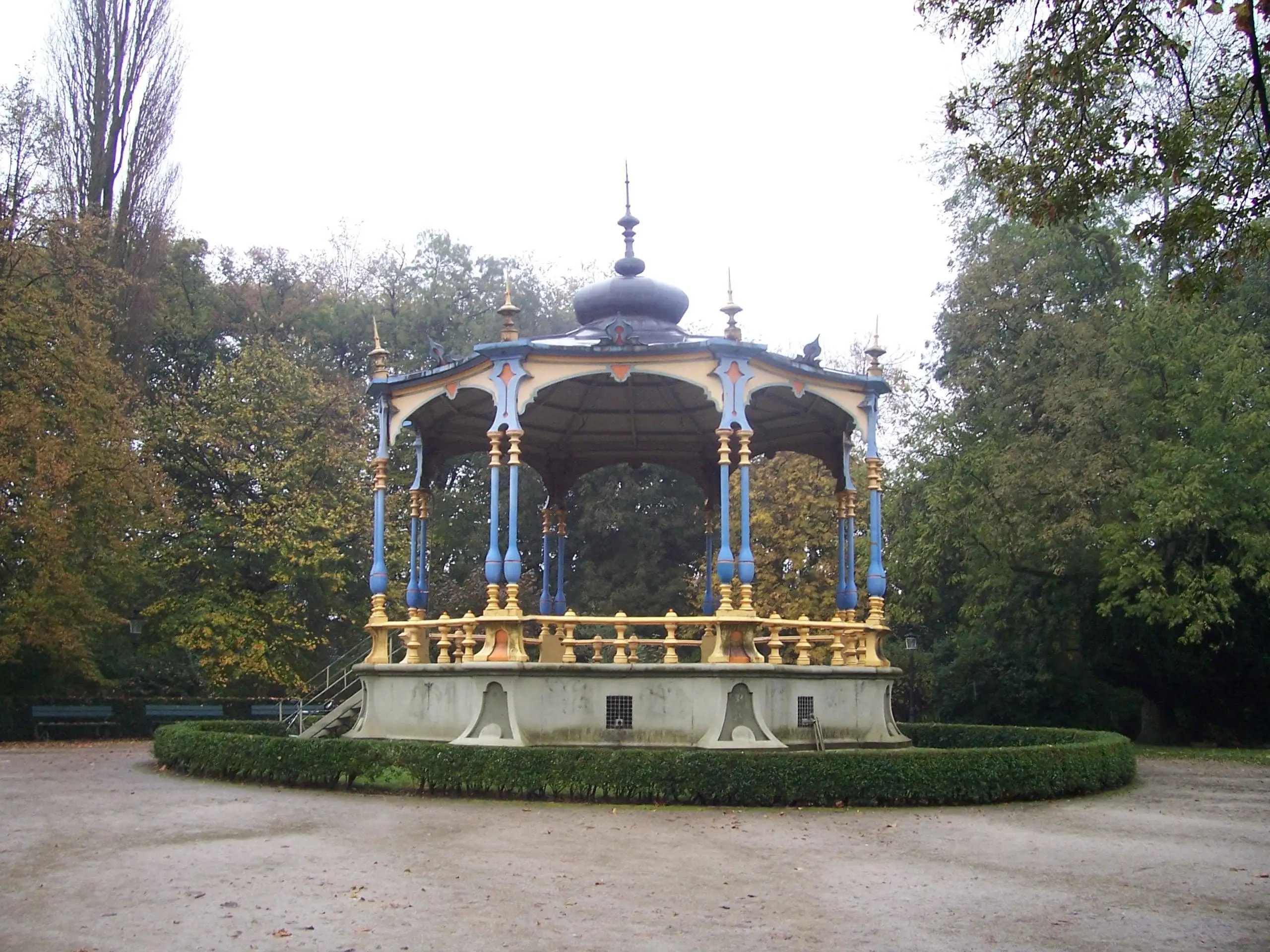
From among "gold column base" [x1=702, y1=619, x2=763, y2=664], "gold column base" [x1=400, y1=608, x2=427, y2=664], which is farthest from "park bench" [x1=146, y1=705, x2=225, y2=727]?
"gold column base" [x1=702, y1=619, x2=763, y2=664]

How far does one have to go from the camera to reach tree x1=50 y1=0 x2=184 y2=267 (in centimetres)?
3791

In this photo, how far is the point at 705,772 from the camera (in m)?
14.4

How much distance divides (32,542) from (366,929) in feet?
77.6

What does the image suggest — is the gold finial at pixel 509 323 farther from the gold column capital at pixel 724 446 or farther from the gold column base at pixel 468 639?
the gold column base at pixel 468 639

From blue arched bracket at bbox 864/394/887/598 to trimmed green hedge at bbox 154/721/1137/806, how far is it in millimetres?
4005

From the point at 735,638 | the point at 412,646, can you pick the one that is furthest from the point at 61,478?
the point at 735,638

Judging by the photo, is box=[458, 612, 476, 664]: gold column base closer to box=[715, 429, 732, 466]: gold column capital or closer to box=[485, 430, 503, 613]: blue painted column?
box=[485, 430, 503, 613]: blue painted column

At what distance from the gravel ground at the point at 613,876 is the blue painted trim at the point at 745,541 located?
3.99m

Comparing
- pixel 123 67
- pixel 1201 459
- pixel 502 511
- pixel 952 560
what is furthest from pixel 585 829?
pixel 123 67

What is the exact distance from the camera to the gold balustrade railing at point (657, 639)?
17.0 metres

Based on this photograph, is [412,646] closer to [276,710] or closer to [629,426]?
[629,426]

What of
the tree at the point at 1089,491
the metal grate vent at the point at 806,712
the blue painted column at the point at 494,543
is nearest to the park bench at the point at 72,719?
the blue painted column at the point at 494,543

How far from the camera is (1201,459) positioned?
27.3m

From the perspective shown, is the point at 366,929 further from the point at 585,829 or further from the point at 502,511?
the point at 502,511
